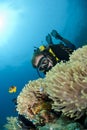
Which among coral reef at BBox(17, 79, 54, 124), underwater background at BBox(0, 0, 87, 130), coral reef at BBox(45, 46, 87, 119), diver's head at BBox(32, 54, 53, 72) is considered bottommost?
coral reef at BBox(45, 46, 87, 119)

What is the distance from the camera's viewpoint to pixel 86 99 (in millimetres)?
1648

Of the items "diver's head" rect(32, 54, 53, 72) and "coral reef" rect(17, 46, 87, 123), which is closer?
"coral reef" rect(17, 46, 87, 123)

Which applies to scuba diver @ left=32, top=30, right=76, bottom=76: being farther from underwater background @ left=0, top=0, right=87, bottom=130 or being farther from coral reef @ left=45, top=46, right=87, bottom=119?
underwater background @ left=0, top=0, right=87, bottom=130

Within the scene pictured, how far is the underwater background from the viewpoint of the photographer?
12.0 m

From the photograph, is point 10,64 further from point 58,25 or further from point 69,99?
point 69,99

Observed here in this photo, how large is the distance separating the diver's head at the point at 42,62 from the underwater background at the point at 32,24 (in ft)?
27.2

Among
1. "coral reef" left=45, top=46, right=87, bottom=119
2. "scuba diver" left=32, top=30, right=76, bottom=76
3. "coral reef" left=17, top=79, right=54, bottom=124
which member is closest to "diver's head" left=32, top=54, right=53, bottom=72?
"scuba diver" left=32, top=30, right=76, bottom=76

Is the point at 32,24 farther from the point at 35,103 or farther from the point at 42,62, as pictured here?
the point at 35,103

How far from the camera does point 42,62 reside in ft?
10.7

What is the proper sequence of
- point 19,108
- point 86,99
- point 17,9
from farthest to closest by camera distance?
point 17,9, point 19,108, point 86,99

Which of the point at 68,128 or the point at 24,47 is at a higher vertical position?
the point at 24,47

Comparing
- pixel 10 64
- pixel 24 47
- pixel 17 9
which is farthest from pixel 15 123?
pixel 10 64

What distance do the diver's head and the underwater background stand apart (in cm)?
828

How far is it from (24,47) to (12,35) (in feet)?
7.15
